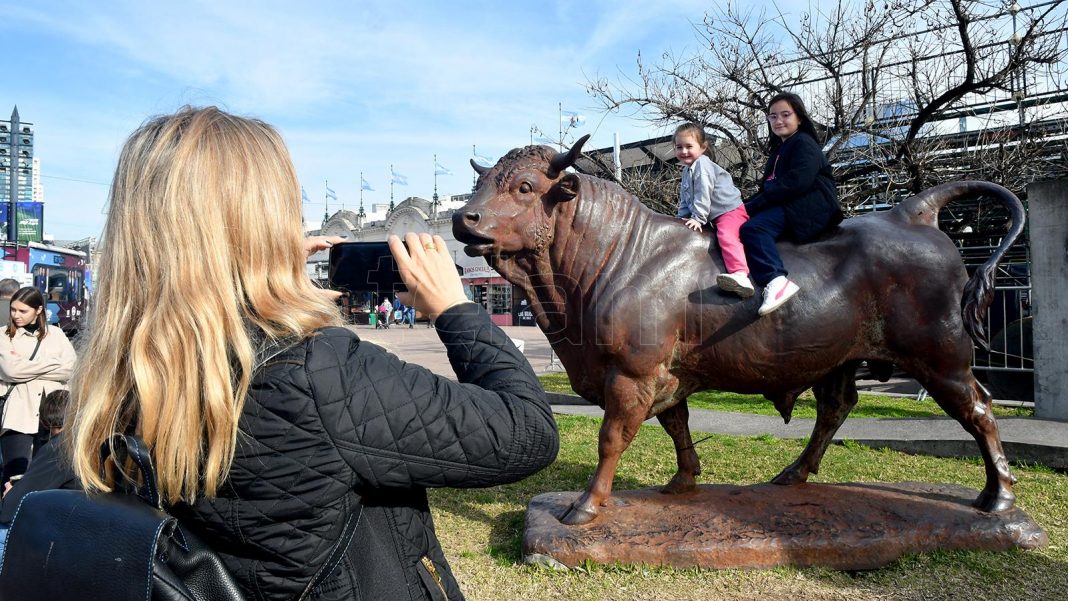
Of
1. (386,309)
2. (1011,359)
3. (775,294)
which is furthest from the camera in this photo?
(1011,359)

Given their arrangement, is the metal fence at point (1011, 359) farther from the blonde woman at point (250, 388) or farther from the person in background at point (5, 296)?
the person in background at point (5, 296)

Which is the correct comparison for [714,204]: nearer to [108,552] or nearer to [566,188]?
[566,188]

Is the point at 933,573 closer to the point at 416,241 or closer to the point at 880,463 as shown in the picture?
the point at 880,463

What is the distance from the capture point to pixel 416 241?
142cm

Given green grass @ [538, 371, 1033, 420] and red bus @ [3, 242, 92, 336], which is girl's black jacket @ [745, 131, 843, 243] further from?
red bus @ [3, 242, 92, 336]

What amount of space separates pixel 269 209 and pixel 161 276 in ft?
0.68

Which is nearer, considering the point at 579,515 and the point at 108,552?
the point at 108,552

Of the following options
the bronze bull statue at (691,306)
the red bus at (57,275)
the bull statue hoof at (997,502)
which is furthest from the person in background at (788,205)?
the red bus at (57,275)

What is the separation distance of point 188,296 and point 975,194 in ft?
Result: 14.4

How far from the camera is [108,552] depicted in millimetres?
1014

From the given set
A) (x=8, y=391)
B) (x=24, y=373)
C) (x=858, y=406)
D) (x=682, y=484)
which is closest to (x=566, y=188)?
(x=682, y=484)

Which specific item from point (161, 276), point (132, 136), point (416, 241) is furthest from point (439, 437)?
point (132, 136)

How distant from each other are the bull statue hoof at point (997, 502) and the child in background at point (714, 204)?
5.90 ft

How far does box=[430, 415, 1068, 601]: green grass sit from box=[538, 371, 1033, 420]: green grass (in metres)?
3.23
